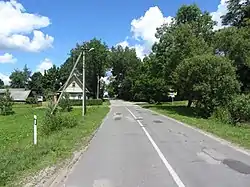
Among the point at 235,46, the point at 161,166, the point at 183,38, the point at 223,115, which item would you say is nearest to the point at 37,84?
the point at 183,38

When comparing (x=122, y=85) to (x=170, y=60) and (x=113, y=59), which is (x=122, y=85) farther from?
(x=170, y=60)

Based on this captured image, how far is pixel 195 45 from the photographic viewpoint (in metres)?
48.9

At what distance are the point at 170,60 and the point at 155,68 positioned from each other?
34.6ft

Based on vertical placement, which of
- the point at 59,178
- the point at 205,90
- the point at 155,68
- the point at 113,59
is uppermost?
the point at 113,59

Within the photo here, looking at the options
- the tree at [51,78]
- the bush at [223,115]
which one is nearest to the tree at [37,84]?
the tree at [51,78]

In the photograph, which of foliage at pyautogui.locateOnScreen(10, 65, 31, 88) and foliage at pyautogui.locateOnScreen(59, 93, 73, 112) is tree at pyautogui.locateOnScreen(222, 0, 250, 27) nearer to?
foliage at pyautogui.locateOnScreen(59, 93, 73, 112)

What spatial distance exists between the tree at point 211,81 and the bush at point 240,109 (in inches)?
132

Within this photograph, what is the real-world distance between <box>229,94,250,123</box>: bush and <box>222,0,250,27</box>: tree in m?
28.5

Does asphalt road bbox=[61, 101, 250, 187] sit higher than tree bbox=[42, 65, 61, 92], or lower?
lower

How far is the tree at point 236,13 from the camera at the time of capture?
58.7 m

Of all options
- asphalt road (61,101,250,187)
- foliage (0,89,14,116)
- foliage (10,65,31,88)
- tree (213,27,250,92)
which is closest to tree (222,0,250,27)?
tree (213,27,250,92)

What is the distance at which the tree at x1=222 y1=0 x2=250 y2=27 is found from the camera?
58.7 meters

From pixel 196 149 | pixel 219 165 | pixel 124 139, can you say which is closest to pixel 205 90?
pixel 124 139

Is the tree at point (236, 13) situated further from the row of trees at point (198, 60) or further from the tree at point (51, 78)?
the tree at point (51, 78)
